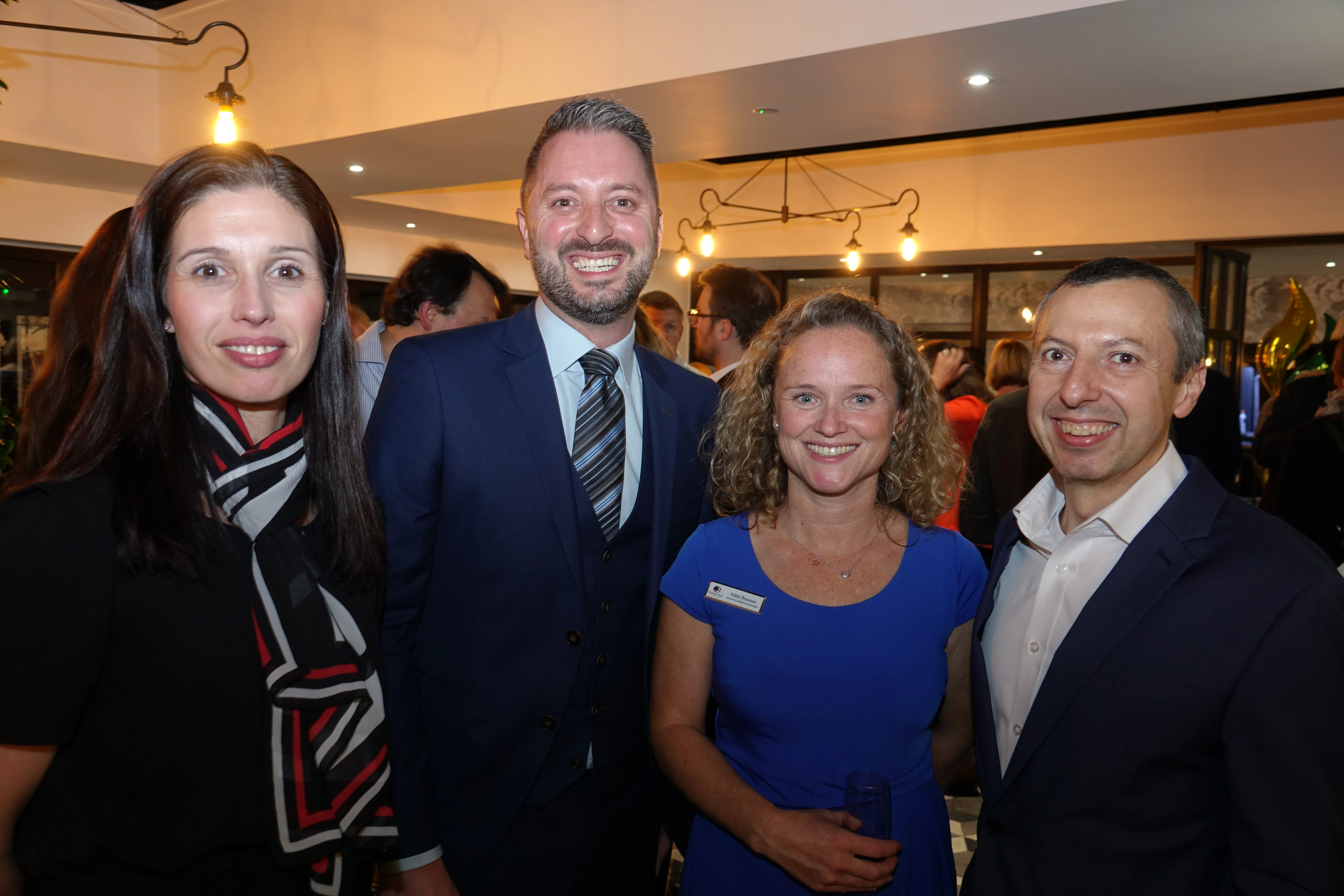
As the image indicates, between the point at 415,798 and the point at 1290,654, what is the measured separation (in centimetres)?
137

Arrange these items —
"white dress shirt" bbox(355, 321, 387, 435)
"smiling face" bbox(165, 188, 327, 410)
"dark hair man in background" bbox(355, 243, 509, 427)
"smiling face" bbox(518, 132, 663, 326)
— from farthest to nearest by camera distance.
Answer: "dark hair man in background" bbox(355, 243, 509, 427), "white dress shirt" bbox(355, 321, 387, 435), "smiling face" bbox(518, 132, 663, 326), "smiling face" bbox(165, 188, 327, 410)

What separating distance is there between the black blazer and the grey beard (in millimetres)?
978

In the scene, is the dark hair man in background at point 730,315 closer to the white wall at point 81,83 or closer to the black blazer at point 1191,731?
the black blazer at point 1191,731

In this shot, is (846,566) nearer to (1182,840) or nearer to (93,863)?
(1182,840)

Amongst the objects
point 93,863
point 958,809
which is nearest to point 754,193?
point 958,809

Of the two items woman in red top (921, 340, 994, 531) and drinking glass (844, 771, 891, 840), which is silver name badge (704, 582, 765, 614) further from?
woman in red top (921, 340, 994, 531)

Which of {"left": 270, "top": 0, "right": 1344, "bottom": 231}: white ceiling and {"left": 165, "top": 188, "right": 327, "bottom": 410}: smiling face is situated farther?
{"left": 270, "top": 0, "right": 1344, "bottom": 231}: white ceiling

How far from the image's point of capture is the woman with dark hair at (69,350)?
1260 mm

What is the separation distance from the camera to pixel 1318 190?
7.57 m

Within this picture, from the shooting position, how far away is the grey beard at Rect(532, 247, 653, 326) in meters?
1.74

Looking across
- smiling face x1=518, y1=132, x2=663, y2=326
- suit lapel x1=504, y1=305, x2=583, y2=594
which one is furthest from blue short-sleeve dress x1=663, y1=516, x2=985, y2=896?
smiling face x1=518, y1=132, x2=663, y2=326

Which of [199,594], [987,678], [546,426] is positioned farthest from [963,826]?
[199,594]

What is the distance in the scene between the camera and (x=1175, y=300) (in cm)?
154

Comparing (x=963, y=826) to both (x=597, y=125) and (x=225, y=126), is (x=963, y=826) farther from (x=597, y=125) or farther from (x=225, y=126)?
(x=225, y=126)
